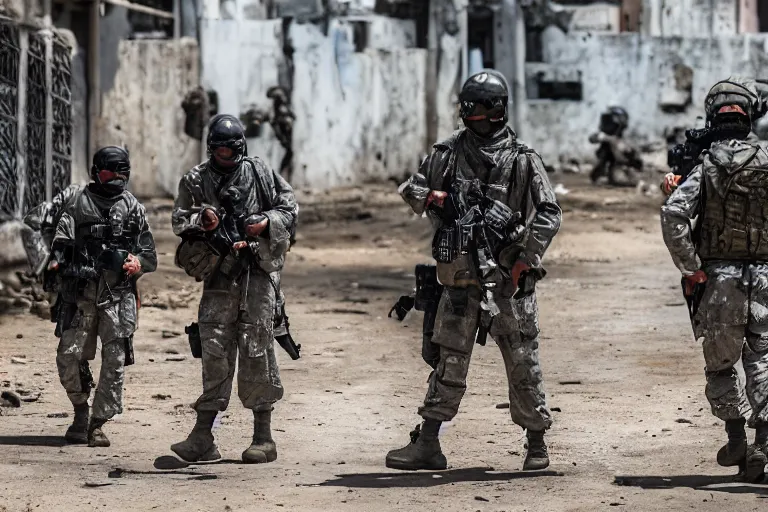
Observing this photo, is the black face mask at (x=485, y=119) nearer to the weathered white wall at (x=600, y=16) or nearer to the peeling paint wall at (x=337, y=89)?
the peeling paint wall at (x=337, y=89)

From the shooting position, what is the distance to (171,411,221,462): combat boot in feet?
24.1

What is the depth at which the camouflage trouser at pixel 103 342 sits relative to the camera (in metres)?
7.99

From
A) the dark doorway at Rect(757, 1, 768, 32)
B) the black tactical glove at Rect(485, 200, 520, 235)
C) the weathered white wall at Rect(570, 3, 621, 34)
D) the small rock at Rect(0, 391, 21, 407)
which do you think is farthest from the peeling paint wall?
the black tactical glove at Rect(485, 200, 520, 235)

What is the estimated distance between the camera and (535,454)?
7176mm

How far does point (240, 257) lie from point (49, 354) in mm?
4477

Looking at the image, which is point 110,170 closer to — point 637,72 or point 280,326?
point 280,326

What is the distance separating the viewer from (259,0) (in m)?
31.5

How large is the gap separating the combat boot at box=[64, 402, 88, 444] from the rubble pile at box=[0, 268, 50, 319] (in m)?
4.84

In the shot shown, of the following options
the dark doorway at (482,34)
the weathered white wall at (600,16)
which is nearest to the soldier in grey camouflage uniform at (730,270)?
the dark doorway at (482,34)

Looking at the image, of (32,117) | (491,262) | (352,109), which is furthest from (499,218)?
(352,109)

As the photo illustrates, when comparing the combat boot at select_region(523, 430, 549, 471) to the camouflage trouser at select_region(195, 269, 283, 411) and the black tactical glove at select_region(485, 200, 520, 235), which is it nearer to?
the black tactical glove at select_region(485, 200, 520, 235)

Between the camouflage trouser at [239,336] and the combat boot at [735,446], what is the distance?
7.19 feet

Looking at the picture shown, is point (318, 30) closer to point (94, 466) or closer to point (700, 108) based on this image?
point (700, 108)

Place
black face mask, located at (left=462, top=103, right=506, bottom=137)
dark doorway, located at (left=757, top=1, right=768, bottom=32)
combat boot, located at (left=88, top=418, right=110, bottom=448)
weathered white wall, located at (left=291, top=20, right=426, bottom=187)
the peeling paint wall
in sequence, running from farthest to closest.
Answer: dark doorway, located at (left=757, top=1, right=768, bottom=32) < weathered white wall, located at (left=291, top=20, right=426, bottom=187) < the peeling paint wall < combat boot, located at (left=88, top=418, right=110, bottom=448) < black face mask, located at (left=462, top=103, right=506, bottom=137)
